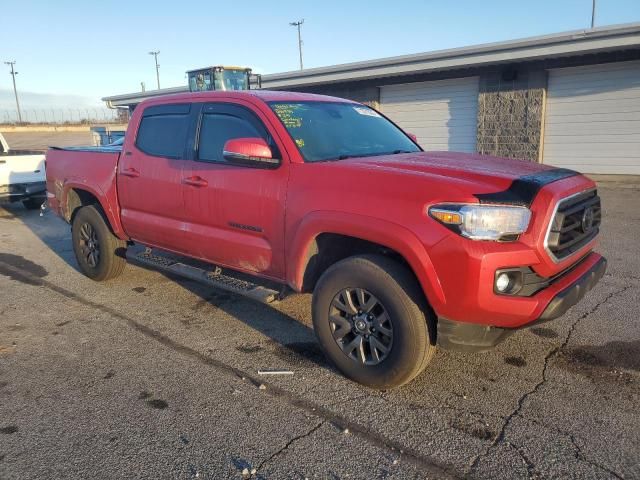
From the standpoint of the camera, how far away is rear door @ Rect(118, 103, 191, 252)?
183 inches

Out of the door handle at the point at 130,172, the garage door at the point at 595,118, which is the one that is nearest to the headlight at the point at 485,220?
the door handle at the point at 130,172

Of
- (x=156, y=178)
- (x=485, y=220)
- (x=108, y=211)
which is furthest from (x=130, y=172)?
(x=485, y=220)

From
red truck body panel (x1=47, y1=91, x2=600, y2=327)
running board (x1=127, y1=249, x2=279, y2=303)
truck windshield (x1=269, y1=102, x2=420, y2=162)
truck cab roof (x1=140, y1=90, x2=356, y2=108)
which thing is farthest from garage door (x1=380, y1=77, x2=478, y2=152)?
running board (x1=127, y1=249, x2=279, y2=303)

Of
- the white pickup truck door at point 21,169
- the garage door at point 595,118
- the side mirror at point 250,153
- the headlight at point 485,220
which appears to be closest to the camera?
the headlight at point 485,220

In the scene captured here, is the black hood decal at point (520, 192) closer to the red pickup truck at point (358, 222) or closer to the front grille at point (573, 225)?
the red pickup truck at point (358, 222)

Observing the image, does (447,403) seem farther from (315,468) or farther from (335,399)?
(315,468)

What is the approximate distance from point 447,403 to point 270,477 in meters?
1.26

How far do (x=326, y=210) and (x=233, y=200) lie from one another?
38.9 inches

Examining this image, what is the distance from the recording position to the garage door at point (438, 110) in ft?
49.1

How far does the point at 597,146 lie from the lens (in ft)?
43.5

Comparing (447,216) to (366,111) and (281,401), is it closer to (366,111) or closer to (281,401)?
(281,401)

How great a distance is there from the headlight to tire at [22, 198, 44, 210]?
36.9 feet

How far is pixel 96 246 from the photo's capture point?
5824 millimetres

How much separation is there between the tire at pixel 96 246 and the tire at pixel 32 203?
21.7 ft
